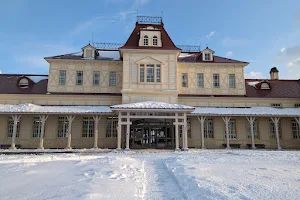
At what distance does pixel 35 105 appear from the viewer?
1772 cm

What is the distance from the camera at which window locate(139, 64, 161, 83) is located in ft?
60.9

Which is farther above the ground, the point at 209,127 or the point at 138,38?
the point at 138,38

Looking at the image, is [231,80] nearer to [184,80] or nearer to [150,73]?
[184,80]

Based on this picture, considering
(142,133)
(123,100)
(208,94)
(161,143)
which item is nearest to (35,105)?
(123,100)

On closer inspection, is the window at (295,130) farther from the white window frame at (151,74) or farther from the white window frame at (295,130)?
the white window frame at (151,74)

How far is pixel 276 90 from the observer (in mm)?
→ 21375

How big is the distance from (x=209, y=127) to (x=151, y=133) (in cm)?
524

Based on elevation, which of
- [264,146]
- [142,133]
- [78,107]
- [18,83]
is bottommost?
[264,146]

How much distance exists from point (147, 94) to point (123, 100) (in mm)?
2086

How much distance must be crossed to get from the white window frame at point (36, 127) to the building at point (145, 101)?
75mm

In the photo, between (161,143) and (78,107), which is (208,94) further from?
(78,107)

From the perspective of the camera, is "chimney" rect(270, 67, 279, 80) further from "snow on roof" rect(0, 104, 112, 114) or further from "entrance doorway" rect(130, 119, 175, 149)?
"snow on roof" rect(0, 104, 112, 114)

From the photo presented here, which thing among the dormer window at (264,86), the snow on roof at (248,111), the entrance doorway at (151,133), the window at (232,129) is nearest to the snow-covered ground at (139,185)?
the snow on roof at (248,111)

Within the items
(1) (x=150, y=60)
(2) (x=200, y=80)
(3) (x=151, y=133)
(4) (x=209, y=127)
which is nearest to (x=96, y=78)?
(1) (x=150, y=60)
